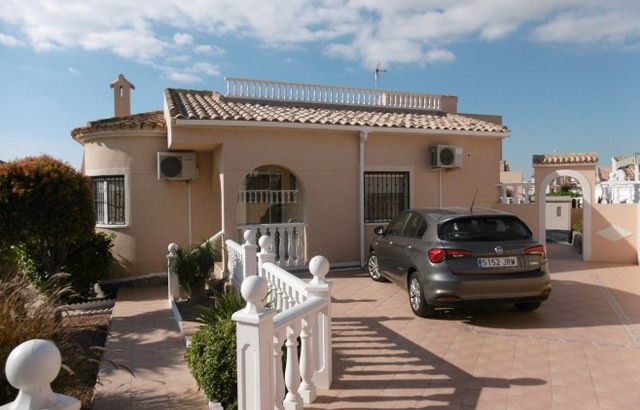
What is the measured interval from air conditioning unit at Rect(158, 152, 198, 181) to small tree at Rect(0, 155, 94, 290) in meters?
1.87

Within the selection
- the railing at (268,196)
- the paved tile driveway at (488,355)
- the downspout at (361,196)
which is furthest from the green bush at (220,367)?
the railing at (268,196)

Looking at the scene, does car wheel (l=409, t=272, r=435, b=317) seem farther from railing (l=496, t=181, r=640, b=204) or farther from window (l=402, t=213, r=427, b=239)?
railing (l=496, t=181, r=640, b=204)

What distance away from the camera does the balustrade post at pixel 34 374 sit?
80.7 inches

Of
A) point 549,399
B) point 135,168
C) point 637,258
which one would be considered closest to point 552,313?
point 549,399

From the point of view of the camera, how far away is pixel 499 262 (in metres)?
6.16

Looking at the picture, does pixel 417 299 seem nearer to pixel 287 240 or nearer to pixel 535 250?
pixel 535 250

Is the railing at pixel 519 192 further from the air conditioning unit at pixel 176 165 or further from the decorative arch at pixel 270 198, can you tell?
the air conditioning unit at pixel 176 165

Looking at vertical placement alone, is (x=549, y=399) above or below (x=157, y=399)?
above

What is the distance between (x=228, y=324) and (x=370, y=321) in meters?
2.60

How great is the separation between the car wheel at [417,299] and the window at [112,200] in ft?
25.7

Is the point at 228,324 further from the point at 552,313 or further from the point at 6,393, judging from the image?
the point at 552,313

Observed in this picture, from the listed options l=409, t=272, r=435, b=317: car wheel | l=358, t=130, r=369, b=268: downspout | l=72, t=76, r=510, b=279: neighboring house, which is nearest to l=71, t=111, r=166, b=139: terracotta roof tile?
l=72, t=76, r=510, b=279: neighboring house

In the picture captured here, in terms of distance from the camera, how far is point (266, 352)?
3287mm

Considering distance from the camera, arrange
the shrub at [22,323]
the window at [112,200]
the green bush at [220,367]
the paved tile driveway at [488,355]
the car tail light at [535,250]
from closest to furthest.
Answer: the shrub at [22,323], the paved tile driveway at [488,355], the green bush at [220,367], the car tail light at [535,250], the window at [112,200]
